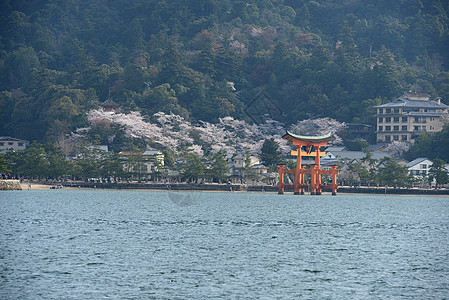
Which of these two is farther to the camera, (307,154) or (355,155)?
(355,155)

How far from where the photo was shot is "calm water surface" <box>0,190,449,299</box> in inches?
846

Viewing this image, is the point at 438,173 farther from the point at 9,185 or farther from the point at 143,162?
the point at 9,185

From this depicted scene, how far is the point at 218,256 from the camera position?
28.0m

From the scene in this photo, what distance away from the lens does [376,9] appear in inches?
5315

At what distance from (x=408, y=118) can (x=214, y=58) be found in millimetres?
30773

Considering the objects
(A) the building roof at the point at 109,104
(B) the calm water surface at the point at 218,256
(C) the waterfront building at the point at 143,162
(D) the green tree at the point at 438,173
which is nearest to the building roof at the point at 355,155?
(D) the green tree at the point at 438,173

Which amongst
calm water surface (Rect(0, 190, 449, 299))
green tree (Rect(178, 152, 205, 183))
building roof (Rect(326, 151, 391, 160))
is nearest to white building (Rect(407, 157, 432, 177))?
building roof (Rect(326, 151, 391, 160))

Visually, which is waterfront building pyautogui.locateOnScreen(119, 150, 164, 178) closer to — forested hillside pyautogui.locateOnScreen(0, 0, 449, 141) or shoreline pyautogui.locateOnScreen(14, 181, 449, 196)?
shoreline pyautogui.locateOnScreen(14, 181, 449, 196)

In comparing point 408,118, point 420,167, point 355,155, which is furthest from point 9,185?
point 408,118

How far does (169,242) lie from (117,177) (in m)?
55.6

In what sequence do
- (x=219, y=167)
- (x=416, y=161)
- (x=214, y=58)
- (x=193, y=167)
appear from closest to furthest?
(x=193, y=167), (x=219, y=167), (x=416, y=161), (x=214, y=58)

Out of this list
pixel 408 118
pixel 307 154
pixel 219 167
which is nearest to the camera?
pixel 307 154

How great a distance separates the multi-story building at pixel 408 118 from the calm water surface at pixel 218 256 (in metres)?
46.7

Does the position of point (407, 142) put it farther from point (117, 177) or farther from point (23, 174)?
point (23, 174)
